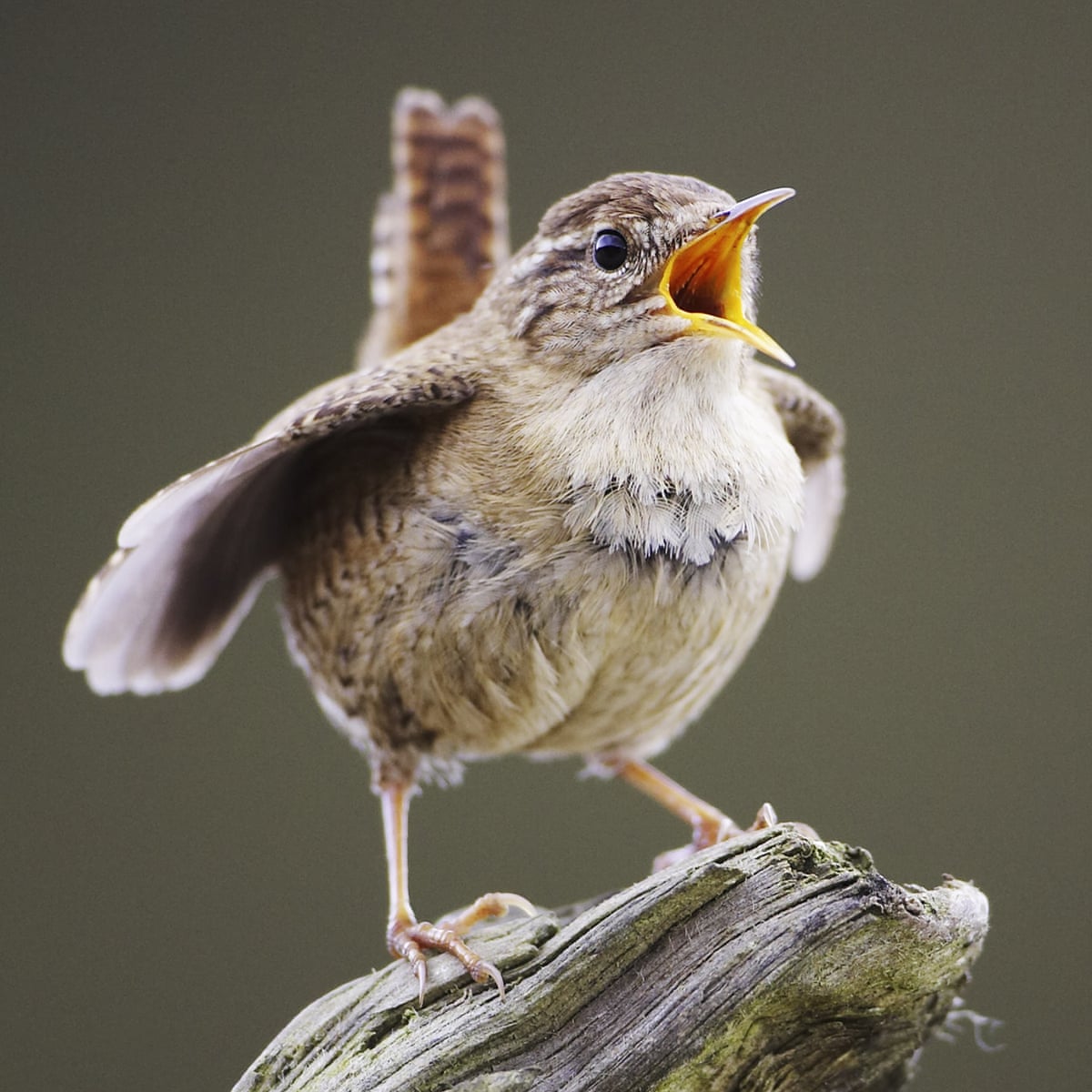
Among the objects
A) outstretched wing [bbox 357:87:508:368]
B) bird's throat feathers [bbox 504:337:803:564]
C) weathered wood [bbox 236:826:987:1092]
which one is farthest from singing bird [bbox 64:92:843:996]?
outstretched wing [bbox 357:87:508:368]

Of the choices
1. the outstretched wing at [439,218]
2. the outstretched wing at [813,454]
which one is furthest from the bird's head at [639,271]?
the outstretched wing at [439,218]

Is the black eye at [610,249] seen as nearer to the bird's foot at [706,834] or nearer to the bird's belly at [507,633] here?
the bird's belly at [507,633]

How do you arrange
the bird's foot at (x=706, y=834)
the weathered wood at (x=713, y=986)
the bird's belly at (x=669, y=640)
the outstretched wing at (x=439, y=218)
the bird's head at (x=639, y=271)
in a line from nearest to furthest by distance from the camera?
the weathered wood at (x=713, y=986), the bird's head at (x=639, y=271), the bird's belly at (x=669, y=640), the bird's foot at (x=706, y=834), the outstretched wing at (x=439, y=218)

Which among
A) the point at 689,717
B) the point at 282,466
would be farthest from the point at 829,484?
the point at 282,466

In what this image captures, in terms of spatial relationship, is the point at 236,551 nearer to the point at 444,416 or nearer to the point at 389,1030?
the point at 444,416

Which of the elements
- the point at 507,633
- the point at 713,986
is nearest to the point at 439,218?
the point at 507,633
